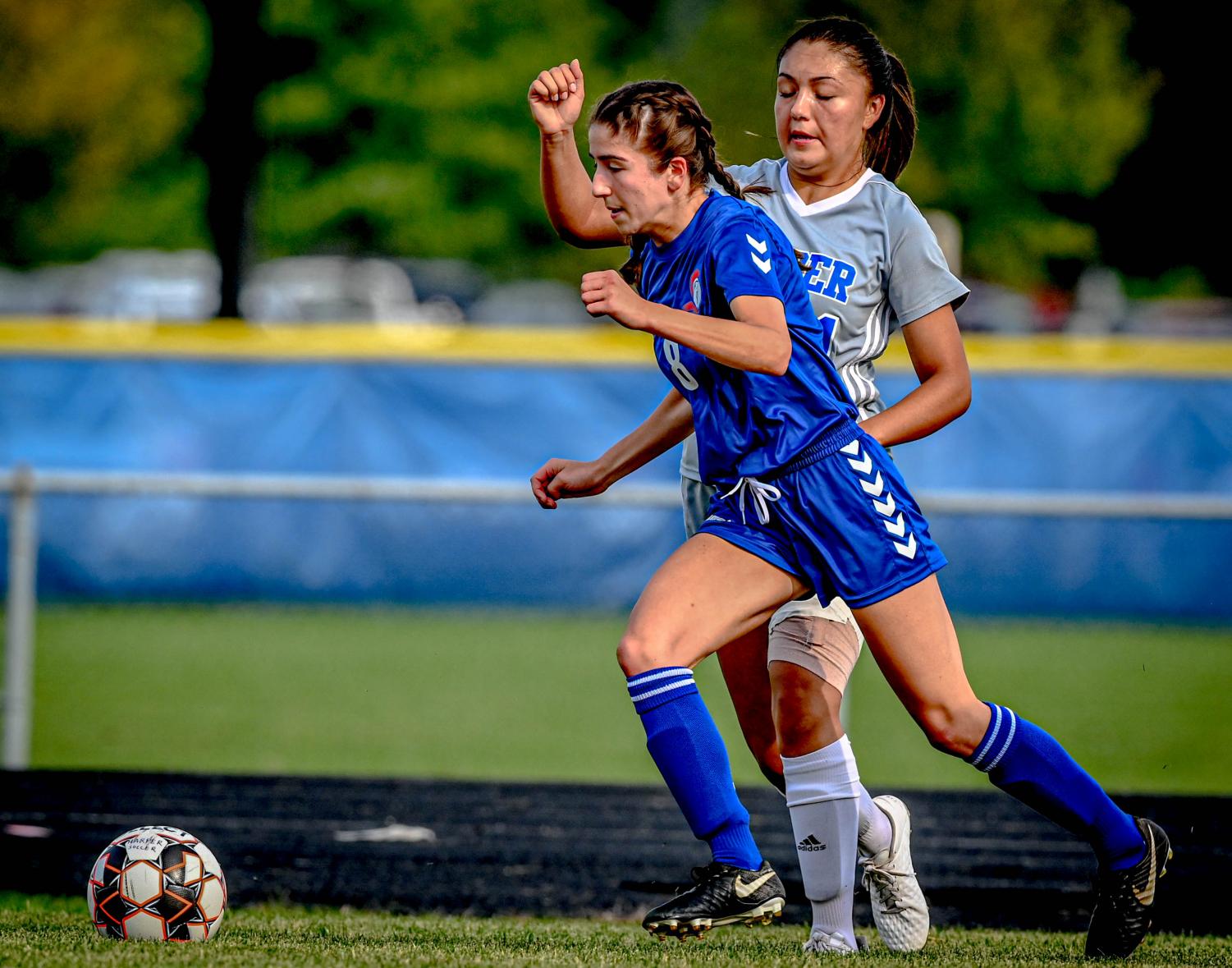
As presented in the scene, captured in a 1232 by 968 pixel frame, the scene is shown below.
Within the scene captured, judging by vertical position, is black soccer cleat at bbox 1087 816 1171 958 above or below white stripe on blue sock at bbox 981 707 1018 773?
below

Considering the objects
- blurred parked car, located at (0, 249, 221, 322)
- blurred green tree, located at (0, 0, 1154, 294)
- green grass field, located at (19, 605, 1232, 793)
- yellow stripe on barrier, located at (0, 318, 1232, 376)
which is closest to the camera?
green grass field, located at (19, 605, 1232, 793)

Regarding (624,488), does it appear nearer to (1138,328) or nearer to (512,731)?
(512,731)

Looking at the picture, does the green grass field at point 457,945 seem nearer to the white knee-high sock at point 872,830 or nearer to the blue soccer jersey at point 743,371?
the white knee-high sock at point 872,830

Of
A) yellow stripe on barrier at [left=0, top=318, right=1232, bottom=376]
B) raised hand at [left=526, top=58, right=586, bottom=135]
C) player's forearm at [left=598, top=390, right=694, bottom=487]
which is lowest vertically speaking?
player's forearm at [left=598, top=390, right=694, bottom=487]

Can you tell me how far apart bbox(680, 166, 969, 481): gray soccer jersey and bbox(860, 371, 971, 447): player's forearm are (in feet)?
0.42

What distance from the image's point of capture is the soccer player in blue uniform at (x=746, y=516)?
4020 millimetres

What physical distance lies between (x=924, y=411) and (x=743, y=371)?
1.81 feet

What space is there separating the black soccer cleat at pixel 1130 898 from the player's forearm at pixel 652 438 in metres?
1.53

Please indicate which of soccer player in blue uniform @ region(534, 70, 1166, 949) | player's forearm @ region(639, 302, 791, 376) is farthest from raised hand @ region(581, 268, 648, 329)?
soccer player in blue uniform @ region(534, 70, 1166, 949)

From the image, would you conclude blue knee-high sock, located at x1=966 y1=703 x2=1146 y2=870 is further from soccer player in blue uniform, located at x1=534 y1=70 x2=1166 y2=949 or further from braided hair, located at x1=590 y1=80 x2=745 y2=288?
braided hair, located at x1=590 y1=80 x2=745 y2=288

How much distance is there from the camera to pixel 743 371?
4.11m

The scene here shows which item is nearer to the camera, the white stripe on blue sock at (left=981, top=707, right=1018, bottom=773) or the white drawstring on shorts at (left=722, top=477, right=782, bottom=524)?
the white drawstring on shorts at (left=722, top=477, right=782, bottom=524)

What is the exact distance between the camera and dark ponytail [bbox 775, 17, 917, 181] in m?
4.48

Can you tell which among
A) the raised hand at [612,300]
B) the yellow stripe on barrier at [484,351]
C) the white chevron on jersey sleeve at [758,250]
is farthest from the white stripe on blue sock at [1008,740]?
the yellow stripe on barrier at [484,351]
